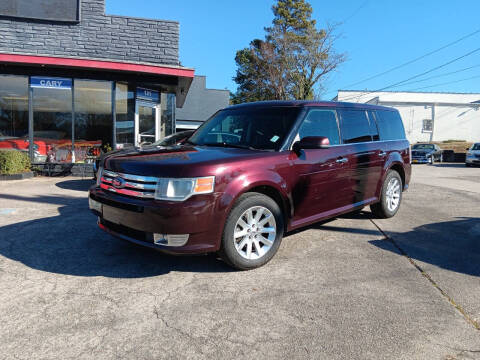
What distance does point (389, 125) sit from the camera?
603cm

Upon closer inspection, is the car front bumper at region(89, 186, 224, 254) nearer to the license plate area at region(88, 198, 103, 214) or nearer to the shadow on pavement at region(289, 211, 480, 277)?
the license plate area at region(88, 198, 103, 214)

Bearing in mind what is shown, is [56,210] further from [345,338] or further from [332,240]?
[345,338]

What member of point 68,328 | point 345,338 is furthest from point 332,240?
point 68,328

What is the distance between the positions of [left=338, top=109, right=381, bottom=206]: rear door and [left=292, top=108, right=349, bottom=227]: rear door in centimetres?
17

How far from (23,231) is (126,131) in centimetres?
798

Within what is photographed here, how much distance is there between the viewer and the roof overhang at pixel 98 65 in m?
10.2

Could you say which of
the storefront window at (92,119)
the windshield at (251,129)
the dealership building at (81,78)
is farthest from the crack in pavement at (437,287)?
the storefront window at (92,119)

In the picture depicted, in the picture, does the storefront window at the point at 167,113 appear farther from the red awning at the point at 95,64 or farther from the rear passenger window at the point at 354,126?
the rear passenger window at the point at 354,126

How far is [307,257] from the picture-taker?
4035 mm

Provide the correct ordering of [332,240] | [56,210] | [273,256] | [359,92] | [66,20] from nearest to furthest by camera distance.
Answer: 1. [273,256]
2. [332,240]
3. [56,210]
4. [66,20]
5. [359,92]

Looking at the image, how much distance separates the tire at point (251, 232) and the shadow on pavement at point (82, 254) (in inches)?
10.3

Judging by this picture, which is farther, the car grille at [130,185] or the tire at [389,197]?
the tire at [389,197]

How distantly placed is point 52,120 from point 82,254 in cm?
1007

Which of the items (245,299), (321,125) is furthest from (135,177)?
(321,125)
